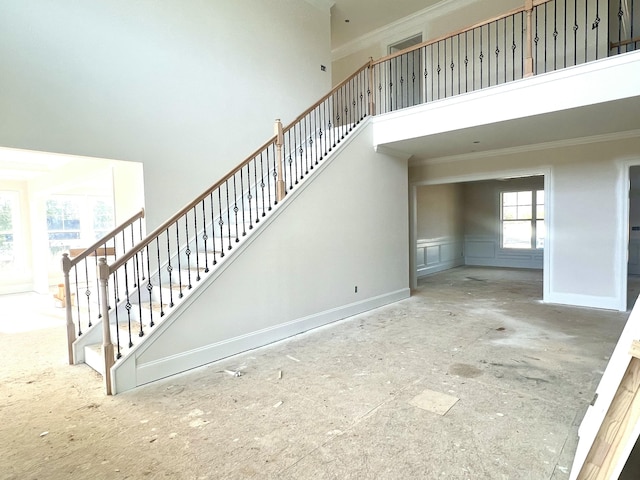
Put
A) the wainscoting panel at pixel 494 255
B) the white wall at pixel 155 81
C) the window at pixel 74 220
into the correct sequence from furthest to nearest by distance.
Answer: the wainscoting panel at pixel 494 255 → the window at pixel 74 220 → the white wall at pixel 155 81

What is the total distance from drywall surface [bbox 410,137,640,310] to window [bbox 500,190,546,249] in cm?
471

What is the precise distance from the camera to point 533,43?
631 cm

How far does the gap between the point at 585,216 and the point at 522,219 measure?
5100 mm

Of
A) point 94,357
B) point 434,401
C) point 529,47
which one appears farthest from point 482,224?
point 94,357

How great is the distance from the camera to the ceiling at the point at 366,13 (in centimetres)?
702

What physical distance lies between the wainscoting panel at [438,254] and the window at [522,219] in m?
1.41

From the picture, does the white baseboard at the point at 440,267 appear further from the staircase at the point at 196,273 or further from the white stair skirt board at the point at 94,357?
the white stair skirt board at the point at 94,357

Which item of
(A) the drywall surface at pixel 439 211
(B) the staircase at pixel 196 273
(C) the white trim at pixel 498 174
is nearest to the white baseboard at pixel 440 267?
(A) the drywall surface at pixel 439 211

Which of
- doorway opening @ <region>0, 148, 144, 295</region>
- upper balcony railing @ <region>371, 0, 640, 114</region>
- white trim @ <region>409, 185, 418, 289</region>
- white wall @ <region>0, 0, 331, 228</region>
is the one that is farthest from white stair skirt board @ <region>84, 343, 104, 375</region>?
white trim @ <region>409, 185, 418, 289</region>

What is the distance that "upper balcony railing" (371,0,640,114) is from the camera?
5.11 metres

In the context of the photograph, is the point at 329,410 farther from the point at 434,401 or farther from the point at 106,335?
the point at 106,335

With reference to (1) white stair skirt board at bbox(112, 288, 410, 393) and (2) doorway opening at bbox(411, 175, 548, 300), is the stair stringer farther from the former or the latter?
(2) doorway opening at bbox(411, 175, 548, 300)

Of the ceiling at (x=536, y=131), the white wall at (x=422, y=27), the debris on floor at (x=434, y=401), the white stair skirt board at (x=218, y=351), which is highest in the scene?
the white wall at (x=422, y=27)

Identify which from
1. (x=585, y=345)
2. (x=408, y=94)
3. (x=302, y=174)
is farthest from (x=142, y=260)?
(x=408, y=94)
